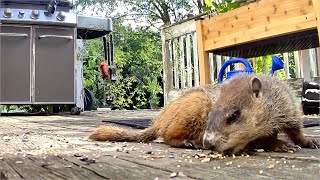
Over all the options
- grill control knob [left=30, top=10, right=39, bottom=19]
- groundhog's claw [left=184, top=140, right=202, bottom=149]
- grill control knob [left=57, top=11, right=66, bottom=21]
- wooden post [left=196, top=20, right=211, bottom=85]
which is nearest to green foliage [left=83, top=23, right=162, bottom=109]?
grill control knob [left=57, top=11, right=66, bottom=21]

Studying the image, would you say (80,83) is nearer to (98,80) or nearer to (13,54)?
(13,54)

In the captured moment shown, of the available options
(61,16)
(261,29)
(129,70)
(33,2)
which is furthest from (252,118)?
(129,70)

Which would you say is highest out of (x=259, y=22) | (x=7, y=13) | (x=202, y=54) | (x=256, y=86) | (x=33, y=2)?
(x=33, y=2)

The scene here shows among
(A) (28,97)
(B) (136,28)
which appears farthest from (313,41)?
(B) (136,28)

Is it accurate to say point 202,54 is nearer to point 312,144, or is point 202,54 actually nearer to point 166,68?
point 312,144

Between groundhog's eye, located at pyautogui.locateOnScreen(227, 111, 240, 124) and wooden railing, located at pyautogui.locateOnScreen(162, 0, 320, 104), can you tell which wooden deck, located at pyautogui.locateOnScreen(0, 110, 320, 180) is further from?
wooden railing, located at pyautogui.locateOnScreen(162, 0, 320, 104)

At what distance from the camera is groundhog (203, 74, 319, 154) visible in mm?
1506

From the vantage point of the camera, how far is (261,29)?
269cm

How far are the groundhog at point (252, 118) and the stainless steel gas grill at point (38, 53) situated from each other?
504 cm

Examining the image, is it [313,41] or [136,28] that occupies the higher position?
[136,28]

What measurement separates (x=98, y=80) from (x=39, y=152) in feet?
32.6

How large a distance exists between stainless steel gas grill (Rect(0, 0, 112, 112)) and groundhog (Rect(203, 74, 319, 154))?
5.04 meters

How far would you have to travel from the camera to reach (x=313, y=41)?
9.67ft

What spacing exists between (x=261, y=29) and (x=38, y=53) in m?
4.50
